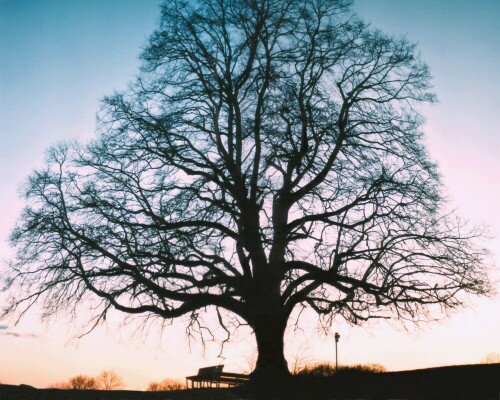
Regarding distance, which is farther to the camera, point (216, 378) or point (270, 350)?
point (216, 378)

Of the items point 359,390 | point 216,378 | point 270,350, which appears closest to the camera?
point 359,390

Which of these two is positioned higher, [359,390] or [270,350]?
[270,350]

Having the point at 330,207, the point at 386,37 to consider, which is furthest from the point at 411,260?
the point at 386,37

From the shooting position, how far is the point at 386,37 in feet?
55.0

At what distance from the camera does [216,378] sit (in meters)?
17.2

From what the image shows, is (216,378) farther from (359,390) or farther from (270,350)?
(359,390)

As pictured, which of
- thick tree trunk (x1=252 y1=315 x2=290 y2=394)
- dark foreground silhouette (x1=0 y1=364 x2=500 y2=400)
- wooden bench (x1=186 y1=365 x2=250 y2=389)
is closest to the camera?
dark foreground silhouette (x1=0 y1=364 x2=500 y2=400)

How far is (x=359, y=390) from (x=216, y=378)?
5698 millimetres

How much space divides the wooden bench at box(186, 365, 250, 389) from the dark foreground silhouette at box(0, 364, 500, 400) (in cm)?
239

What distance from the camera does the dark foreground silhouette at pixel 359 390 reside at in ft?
36.8

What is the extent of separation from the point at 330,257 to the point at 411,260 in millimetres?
2100

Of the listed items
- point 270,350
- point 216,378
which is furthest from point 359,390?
point 216,378

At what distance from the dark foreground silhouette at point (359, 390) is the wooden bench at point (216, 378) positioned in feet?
7.84

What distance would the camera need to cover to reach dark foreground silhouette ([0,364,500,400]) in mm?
11203
